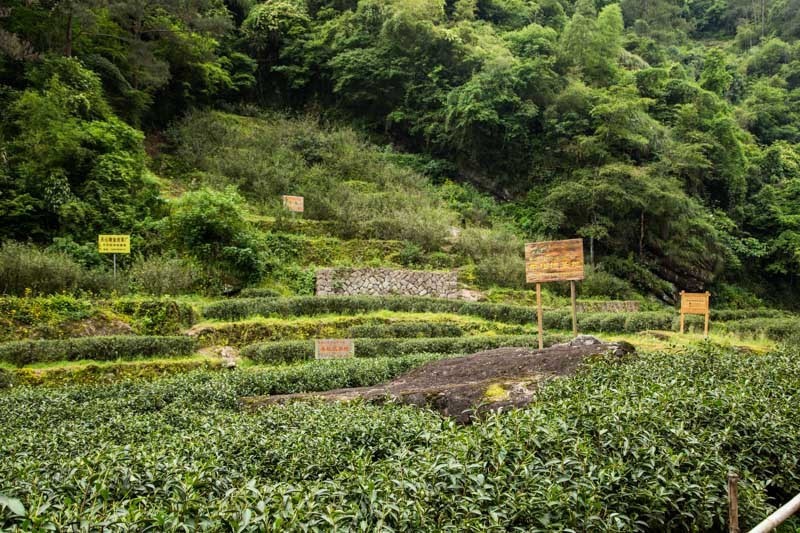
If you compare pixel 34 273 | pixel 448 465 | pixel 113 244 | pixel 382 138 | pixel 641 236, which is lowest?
pixel 448 465

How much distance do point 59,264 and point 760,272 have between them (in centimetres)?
3029

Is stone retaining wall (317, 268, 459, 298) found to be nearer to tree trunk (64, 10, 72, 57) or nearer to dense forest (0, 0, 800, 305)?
dense forest (0, 0, 800, 305)

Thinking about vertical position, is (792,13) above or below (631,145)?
above

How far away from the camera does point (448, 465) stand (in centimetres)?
275

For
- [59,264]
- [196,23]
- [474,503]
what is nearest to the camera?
[474,503]

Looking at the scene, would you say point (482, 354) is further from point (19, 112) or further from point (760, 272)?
point (760, 272)

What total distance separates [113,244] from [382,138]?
1984 cm

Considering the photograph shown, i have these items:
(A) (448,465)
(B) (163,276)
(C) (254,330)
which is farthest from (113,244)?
(A) (448,465)

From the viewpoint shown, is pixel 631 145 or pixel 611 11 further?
pixel 611 11

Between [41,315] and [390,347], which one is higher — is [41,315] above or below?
above

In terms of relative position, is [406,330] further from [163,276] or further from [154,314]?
[163,276]

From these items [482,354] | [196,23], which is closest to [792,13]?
[196,23]

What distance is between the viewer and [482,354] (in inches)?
337

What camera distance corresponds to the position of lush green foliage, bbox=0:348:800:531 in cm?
240
